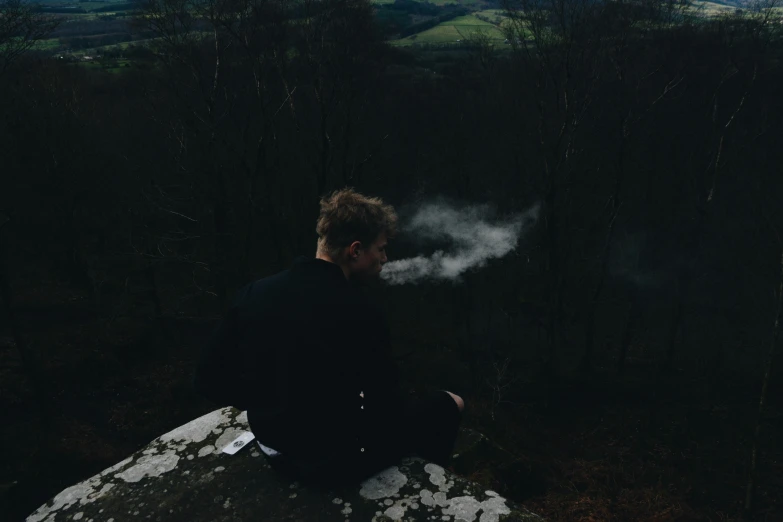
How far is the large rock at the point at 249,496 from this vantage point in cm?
261

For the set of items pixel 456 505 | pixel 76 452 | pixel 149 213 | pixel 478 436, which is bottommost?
pixel 76 452

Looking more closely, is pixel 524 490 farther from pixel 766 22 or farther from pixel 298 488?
pixel 766 22

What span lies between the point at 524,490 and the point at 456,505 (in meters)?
9.64

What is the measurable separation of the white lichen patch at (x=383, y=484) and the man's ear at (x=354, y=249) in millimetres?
1296

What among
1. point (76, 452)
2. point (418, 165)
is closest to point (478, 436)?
point (76, 452)

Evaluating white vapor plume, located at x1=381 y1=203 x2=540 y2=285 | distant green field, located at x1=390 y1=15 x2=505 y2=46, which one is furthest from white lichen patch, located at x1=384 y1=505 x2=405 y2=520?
distant green field, located at x1=390 y1=15 x2=505 y2=46

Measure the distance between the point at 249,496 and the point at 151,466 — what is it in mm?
863

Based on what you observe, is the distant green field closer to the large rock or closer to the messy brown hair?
the messy brown hair

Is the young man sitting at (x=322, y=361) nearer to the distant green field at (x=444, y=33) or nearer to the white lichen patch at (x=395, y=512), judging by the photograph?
the white lichen patch at (x=395, y=512)

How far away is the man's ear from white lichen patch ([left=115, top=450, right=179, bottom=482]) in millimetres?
1868

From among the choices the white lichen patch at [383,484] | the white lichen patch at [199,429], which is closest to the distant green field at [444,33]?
the white lichen patch at [199,429]

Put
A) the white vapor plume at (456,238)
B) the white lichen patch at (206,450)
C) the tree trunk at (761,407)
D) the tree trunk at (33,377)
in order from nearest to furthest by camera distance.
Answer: the white lichen patch at (206,450) < the tree trunk at (761,407) < the tree trunk at (33,377) < the white vapor plume at (456,238)

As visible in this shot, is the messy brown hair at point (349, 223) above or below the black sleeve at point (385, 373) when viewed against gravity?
above

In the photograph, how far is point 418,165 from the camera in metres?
26.2
